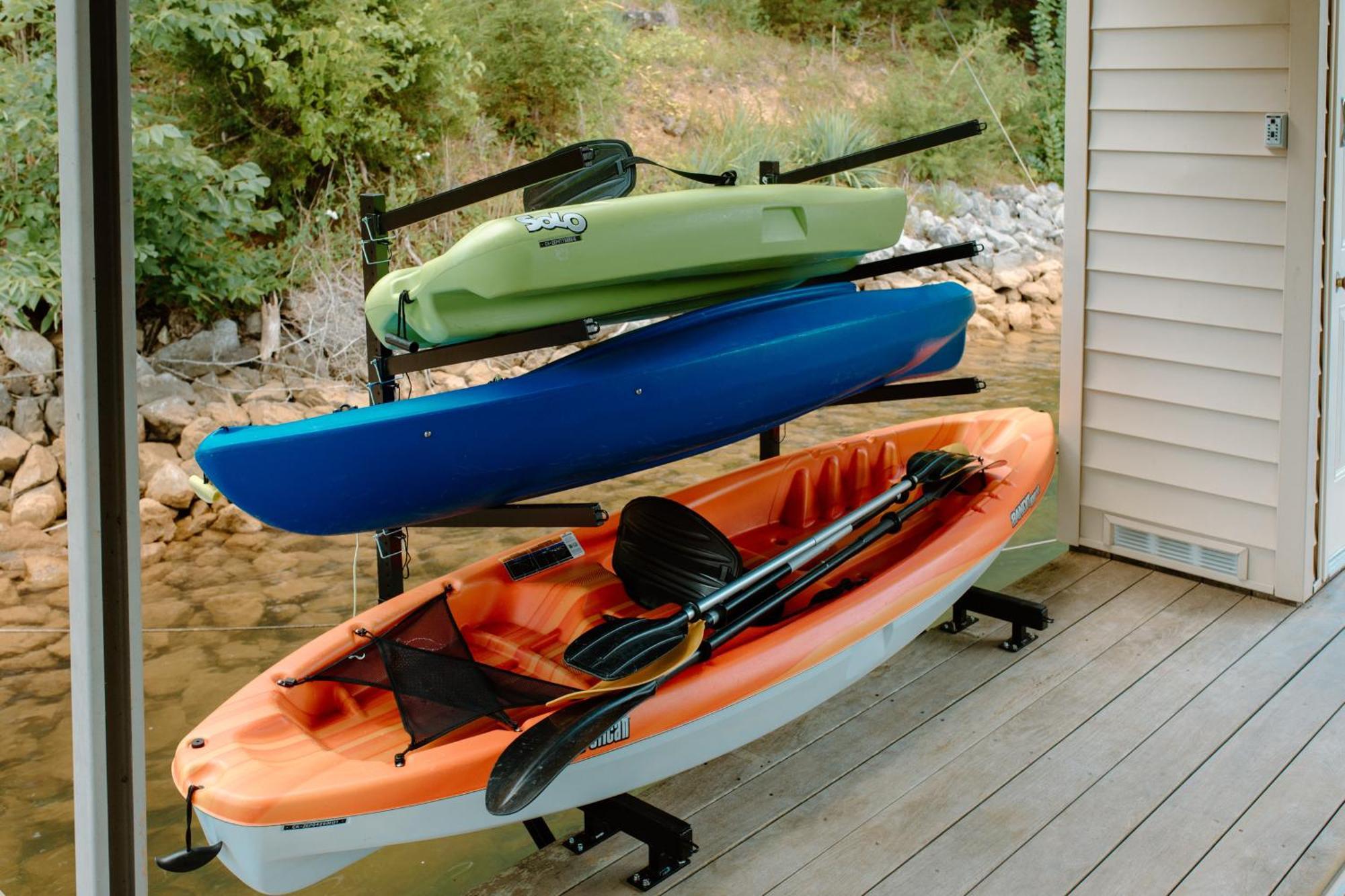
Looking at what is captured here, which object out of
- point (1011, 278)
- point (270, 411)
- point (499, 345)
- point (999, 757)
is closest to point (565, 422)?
point (499, 345)

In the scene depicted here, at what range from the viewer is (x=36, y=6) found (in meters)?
6.03

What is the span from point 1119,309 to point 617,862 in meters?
1.93

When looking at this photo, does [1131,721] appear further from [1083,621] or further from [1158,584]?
[1158,584]

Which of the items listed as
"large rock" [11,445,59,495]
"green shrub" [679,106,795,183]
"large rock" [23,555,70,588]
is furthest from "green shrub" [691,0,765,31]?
"large rock" [23,555,70,588]

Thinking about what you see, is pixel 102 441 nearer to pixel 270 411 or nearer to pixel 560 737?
pixel 560 737

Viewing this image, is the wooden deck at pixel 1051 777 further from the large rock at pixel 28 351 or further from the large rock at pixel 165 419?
the large rock at pixel 28 351

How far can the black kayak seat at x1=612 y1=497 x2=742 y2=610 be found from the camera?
2.46m

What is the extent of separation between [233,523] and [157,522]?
30 centimetres

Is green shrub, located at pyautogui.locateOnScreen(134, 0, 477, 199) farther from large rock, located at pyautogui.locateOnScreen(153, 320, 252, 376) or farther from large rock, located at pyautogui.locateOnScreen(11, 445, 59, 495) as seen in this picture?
large rock, located at pyautogui.locateOnScreen(11, 445, 59, 495)

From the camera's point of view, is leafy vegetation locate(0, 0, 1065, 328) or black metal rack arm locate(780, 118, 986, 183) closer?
black metal rack arm locate(780, 118, 986, 183)

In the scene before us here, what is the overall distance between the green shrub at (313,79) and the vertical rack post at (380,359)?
421 cm

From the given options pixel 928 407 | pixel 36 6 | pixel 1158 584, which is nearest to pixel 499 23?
pixel 36 6

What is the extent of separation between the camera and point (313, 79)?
6.77 m

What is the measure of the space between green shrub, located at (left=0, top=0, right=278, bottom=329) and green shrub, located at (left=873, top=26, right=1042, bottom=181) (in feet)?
16.5
